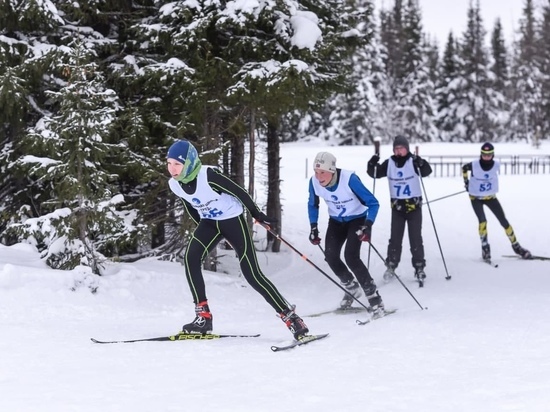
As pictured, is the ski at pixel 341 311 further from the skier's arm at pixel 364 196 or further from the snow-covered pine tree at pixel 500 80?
the snow-covered pine tree at pixel 500 80

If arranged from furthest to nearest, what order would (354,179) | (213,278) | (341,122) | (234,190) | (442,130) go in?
(442,130), (341,122), (213,278), (354,179), (234,190)

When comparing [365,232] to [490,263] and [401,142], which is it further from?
[490,263]

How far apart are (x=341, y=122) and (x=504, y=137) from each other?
64.5ft

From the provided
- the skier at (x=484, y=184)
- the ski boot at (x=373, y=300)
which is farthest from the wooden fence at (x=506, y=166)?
the ski boot at (x=373, y=300)

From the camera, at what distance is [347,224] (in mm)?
7676

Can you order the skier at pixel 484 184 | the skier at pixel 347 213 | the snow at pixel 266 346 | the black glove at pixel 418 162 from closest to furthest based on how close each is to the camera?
the snow at pixel 266 346, the skier at pixel 347 213, the black glove at pixel 418 162, the skier at pixel 484 184

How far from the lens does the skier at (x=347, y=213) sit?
7188 mm

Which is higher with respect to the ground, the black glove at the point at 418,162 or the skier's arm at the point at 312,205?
the black glove at the point at 418,162

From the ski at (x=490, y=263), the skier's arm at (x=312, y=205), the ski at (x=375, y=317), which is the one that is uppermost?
the skier's arm at (x=312, y=205)

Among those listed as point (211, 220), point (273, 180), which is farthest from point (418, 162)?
point (273, 180)

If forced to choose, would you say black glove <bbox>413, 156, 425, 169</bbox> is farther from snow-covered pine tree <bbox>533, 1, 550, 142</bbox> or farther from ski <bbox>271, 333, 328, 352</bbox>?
snow-covered pine tree <bbox>533, 1, 550, 142</bbox>

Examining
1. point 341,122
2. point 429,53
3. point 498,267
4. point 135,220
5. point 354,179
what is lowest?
point 498,267

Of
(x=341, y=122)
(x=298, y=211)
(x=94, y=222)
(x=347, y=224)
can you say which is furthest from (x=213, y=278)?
(x=341, y=122)

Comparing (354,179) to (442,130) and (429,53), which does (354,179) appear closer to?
(442,130)
